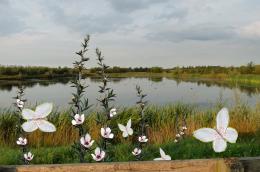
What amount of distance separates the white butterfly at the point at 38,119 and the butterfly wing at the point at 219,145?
0.90 metres

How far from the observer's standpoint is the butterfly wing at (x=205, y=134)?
2417mm

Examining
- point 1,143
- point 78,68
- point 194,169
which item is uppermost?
point 78,68

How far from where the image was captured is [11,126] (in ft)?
38.9

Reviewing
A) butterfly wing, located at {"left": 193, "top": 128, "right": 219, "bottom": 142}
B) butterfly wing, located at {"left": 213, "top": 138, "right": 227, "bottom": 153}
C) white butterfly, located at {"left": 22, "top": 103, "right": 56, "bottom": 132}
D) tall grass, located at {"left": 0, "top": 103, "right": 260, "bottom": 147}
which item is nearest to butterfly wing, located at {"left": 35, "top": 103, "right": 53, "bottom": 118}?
white butterfly, located at {"left": 22, "top": 103, "right": 56, "bottom": 132}

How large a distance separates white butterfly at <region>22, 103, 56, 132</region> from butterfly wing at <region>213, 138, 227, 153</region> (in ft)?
2.97

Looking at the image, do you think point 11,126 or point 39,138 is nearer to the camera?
point 39,138

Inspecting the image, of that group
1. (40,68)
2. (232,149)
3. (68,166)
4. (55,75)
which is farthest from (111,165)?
(55,75)

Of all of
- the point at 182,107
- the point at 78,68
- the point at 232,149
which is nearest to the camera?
the point at 78,68

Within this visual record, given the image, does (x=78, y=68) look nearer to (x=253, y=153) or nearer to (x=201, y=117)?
(x=253, y=153)

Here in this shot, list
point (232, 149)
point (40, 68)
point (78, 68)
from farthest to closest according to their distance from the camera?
1. point (40, 68)
2. point (232, 149)
3. point (78, 68)

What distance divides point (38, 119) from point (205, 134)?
3.11 feet

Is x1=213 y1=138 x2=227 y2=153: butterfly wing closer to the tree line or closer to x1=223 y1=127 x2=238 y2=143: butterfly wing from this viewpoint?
x1=223 y1=127 x2=238 y2=143: butterfly wing

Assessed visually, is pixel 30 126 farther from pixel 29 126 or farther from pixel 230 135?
pixel 230 135

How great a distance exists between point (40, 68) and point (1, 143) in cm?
5036
